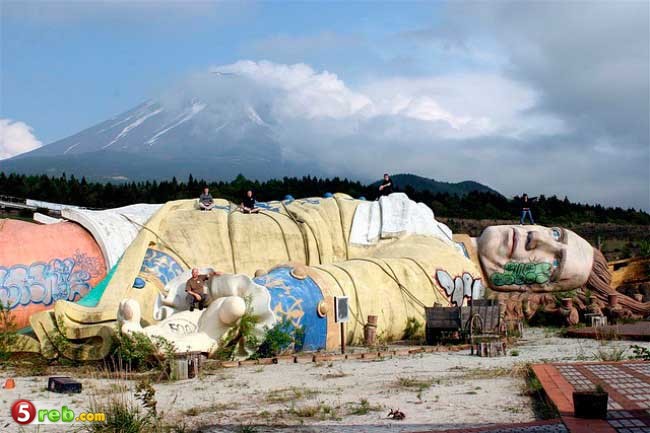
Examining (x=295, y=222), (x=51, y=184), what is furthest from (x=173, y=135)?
(x=295, y=222)

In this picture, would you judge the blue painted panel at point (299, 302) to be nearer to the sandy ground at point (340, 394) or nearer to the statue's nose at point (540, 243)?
the sandy ground at point (340, 394)

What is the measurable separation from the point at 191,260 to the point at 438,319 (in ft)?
13.9

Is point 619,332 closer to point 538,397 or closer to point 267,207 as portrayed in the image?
point 538,397

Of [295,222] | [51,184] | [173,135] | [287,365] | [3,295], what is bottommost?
[287,365]

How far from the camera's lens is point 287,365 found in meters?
10.7

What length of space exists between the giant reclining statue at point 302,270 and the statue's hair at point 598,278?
0.09 feet

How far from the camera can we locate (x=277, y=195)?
35219 mm

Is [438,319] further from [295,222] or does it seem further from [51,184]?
[51,184]

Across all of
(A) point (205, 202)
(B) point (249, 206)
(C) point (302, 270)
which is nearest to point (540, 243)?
(B) point (249, 206)

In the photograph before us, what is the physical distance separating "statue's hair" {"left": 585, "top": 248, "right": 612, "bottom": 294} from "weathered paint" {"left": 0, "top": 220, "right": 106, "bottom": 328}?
1014 cm

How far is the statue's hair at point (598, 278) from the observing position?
17578 mm

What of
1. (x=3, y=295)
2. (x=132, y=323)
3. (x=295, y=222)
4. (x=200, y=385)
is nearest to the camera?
(x=200, y=385)

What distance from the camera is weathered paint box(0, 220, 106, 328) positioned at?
12180 millimetres

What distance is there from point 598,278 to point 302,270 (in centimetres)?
805
